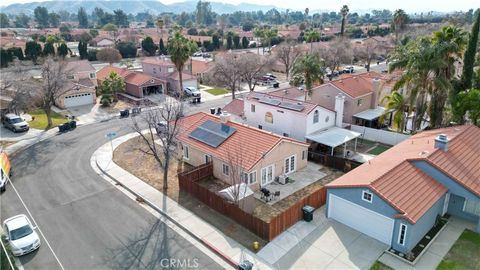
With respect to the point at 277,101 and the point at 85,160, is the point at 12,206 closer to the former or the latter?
the point at 85,160

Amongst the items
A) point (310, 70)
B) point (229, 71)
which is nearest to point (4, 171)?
point (229, 71)

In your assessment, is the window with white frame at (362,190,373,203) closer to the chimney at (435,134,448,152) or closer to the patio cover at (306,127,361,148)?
the chimney at (435,134,448,152)

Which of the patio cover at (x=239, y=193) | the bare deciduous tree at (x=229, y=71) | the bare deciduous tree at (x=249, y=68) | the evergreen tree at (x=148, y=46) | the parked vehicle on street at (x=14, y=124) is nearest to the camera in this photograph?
the patio cover at (x=239, y=193)

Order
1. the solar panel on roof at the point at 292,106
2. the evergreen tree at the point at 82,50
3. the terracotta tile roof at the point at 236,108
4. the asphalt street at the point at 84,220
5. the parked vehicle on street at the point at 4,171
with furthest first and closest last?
1. the evergreen tree at the point at 82,50
2. the terracotta tile roof at the point at 236,108
3. the solar panel on roof at the point at 292,106
4. the parked vehicle on street at the point at 4,171
5. the asphalt street at the point at 84,220

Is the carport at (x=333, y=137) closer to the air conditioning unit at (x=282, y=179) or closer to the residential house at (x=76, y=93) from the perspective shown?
the air conditioning unit at (x=282, y=179)

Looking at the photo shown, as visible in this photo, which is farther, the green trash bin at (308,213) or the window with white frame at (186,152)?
the window with white frame at (186,152)

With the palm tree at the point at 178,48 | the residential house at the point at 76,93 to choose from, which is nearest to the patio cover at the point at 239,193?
the palm tree at the point at 178,48

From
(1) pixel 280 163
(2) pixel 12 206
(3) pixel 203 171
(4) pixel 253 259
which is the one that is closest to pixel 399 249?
(4) pixel 253 259
